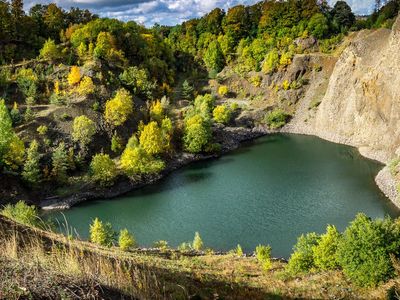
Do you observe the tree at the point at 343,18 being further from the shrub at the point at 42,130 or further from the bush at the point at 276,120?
the shrub at the point at 42,130

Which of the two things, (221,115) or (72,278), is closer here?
(72,278)

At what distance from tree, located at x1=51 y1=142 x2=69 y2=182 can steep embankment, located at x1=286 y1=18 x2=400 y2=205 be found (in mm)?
40765

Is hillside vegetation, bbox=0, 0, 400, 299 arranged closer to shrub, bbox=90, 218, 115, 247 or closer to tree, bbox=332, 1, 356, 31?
shrub, bbox=90, 218, 115, 247

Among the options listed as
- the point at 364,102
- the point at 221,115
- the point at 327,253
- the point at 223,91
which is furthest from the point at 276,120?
the point at 327,253

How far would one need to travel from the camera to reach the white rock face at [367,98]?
63.9 m

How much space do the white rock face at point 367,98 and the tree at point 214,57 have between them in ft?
91.7

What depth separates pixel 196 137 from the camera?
6812cm

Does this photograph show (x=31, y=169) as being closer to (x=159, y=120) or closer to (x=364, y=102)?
(x=159, y=120)

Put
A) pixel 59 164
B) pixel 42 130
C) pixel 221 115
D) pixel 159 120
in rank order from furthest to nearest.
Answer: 1. pixel 221 115
2. pixel 159 120
3. pixel 42 130
4. pixel 59 164

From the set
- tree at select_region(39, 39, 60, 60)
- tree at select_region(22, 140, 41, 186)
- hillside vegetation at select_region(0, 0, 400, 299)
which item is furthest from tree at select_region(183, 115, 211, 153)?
tree at select_region(39, 39, 60, 60)

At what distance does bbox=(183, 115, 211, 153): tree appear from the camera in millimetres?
68062

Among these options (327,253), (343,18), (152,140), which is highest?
(343,18)

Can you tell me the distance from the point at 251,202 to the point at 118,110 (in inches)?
1096

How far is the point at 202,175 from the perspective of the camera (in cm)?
6238
